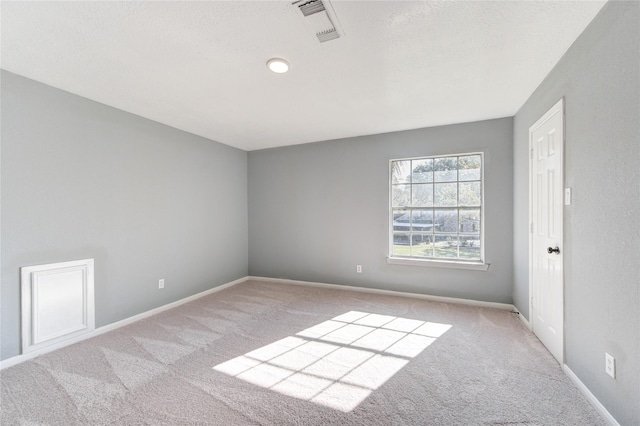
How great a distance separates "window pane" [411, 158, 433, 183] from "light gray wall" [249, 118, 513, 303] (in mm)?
141

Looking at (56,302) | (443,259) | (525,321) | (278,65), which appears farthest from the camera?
(443,259)

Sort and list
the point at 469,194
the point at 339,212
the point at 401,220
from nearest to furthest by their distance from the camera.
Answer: the point at 469,194 → the point at 401,220 → the point at 339,212

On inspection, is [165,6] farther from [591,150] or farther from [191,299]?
[191,299]

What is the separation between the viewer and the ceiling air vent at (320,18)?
1.55 m

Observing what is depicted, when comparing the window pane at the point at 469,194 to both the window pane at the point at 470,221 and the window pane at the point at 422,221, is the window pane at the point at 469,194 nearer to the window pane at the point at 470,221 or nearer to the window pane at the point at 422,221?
the window pane at the point at 470,221

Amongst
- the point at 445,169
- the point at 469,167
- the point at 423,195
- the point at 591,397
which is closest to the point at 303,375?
the point at 591,397

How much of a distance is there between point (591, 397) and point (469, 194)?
2.43 metres

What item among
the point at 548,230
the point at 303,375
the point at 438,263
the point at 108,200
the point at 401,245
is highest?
the point at 108,200

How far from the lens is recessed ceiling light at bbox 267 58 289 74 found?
210 cm

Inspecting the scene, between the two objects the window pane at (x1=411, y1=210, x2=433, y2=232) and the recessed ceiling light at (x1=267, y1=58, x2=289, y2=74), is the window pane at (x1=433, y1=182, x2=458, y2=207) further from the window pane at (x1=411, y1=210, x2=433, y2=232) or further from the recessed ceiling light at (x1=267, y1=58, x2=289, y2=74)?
the recessed ceiling light at (x1=267, y1=58, x2=289, y2=74)

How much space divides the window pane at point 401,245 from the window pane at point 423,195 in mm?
503

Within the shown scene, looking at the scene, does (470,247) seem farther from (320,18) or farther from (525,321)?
(320,18)

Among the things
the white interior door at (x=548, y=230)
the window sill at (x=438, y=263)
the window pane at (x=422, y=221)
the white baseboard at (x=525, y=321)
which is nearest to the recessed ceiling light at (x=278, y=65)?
the white interior door at (x=548, y=230)

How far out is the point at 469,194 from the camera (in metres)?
3.66
